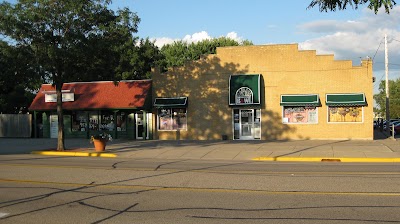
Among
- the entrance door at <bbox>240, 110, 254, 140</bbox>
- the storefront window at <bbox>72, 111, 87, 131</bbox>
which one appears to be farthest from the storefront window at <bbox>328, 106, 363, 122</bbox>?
the storefront window at <bbox>72, 111, 87, 131</bbox>

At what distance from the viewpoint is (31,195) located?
9.84 meters

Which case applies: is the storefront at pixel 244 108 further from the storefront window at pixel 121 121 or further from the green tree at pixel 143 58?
the green tree at pixel 143 58

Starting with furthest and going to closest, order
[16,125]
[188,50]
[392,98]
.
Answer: [392,98] < [188,50] < [16,125]

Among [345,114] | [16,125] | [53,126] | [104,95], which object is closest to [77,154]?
[104,95]

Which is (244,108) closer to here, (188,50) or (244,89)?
(244,89)

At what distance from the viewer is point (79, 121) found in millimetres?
34562

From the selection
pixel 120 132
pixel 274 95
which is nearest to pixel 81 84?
pixel 120 132

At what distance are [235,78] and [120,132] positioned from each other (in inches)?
390

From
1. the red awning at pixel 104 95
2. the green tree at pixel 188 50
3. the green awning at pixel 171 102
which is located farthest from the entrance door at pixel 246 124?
→ the green tree at pixel 188 50

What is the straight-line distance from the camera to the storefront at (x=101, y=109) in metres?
32.4

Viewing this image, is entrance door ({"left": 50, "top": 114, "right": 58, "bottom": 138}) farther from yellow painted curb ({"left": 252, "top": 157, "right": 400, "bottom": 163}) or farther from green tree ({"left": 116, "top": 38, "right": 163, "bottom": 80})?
yellow painted curb ({"left": 252, "top": 157, "right": 400, "bottom": 163})

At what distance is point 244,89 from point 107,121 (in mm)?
11127

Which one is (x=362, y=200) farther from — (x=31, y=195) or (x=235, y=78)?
(x=235, y=78)

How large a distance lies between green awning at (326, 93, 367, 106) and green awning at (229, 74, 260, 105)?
183 inches
